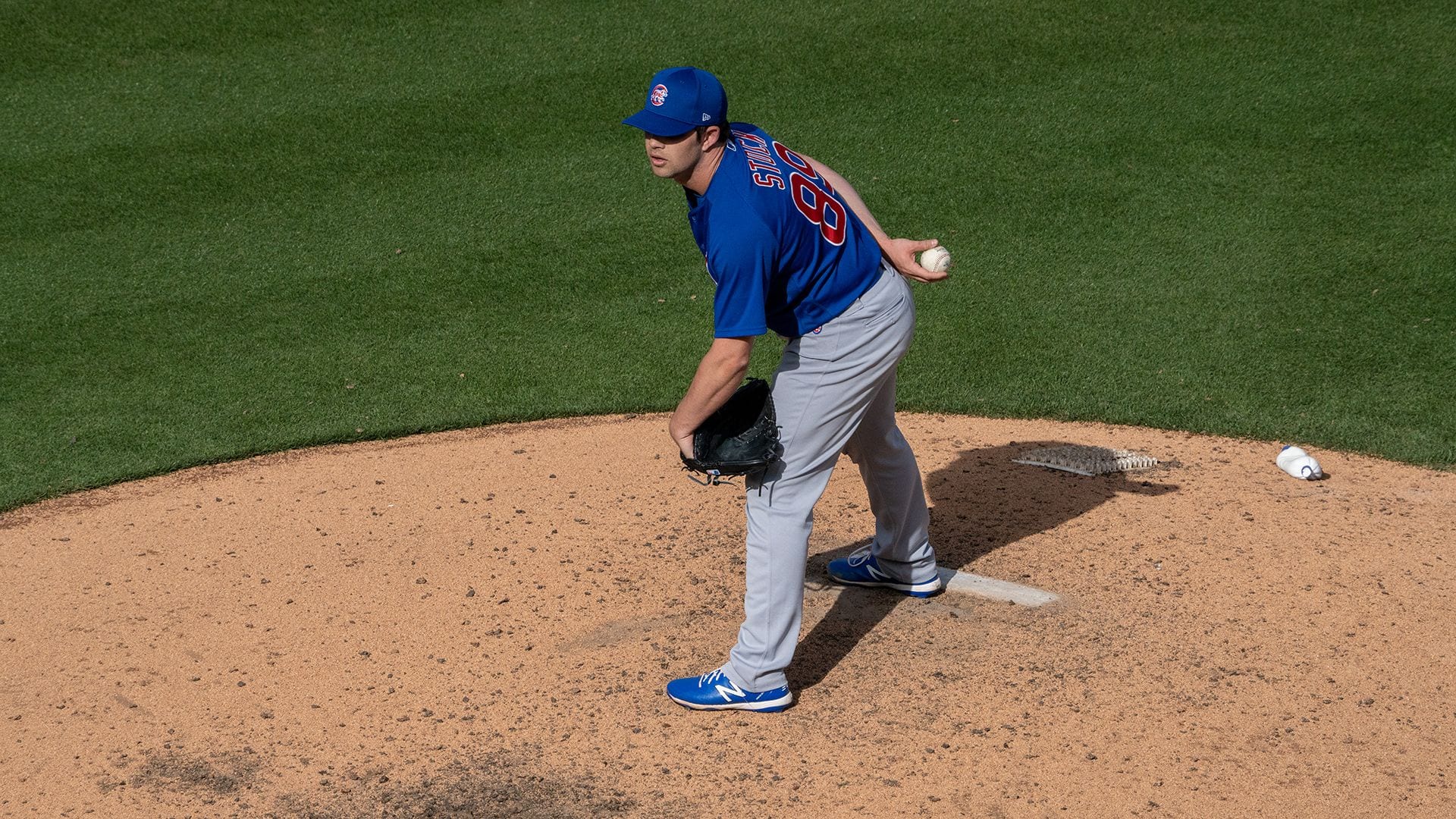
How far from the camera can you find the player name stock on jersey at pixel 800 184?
376 centimetres

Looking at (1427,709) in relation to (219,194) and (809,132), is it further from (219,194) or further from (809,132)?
(219,194)

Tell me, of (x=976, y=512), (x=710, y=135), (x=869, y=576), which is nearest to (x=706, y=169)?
(x=710, y=135)

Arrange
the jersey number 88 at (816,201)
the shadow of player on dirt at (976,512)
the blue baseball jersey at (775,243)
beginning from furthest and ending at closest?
the shadow of player on dirt at (976,512), the jersey number 88 at (816,201), the blue baseball jersey at (775,243)

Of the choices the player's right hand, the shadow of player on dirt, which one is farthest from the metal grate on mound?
the player's right hand

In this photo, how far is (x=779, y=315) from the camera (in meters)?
3.95

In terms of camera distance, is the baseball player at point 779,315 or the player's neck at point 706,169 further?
the player's neck at point 706,169

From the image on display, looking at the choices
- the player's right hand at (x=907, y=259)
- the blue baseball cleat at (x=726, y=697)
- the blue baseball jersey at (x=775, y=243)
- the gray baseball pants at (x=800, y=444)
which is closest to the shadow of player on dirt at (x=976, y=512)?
the blue baseball cleat at (x=726, y=697)

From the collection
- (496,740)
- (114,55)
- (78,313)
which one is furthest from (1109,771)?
(114,55)

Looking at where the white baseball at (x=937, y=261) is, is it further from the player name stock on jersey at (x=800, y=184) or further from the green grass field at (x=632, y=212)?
the green grass field at (x=632, y=212)

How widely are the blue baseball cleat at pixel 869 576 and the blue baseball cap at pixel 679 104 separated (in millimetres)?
1867

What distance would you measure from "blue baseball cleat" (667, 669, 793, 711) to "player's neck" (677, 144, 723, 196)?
1487 mm

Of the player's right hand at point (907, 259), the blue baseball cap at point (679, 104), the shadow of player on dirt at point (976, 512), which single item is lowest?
the shadow of player on dirt at point (976, 512)

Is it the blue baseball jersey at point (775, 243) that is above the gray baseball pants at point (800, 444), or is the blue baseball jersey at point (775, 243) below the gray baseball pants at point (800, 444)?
above

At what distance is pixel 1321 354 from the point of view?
6988 mm
